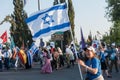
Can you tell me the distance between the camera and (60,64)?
96.8 ft

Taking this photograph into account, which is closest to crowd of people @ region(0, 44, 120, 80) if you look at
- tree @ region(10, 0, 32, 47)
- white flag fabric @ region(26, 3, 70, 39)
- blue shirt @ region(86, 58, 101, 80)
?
blue shirt @ region(86, 58, 101, 80)

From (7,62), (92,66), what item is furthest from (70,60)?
(92,66)

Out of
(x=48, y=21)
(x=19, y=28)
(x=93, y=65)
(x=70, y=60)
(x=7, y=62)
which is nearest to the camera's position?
(x=93, y=65)

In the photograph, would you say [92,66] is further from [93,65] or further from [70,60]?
[70,60]

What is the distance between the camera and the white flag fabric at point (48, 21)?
13086mm

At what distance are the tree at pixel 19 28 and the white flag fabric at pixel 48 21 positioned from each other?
52078mm

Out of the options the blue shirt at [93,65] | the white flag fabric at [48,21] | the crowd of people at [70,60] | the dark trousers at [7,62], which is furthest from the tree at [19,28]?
the blue shirt at [93,65]

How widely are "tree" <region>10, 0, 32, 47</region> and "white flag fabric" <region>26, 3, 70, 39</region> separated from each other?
52.1m

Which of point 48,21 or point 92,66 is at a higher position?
point 48,21

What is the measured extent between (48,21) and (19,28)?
175 ft

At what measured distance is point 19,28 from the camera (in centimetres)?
6619

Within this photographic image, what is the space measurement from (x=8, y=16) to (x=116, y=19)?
17548mm

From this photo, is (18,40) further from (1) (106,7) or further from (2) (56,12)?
(2) (56,12)

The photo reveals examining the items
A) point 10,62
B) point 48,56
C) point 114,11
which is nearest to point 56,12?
point 48,56
